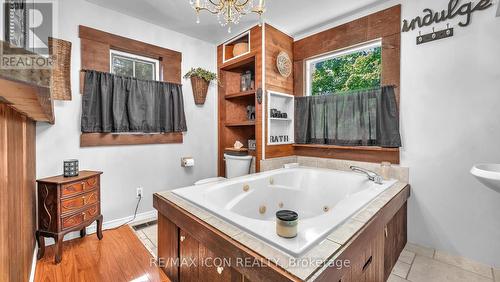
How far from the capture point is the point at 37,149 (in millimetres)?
1985

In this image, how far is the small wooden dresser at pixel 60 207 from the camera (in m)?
1.78

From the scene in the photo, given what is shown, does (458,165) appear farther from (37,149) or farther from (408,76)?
(37,149)

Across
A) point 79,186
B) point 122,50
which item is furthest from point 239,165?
point 122,50

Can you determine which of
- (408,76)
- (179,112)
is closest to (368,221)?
(408,76)

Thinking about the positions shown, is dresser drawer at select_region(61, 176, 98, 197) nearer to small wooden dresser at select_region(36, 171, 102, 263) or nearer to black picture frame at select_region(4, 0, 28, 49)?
small wooden dresser at select_region(36, 171, 102, 263)

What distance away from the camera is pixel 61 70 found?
2.03 metres

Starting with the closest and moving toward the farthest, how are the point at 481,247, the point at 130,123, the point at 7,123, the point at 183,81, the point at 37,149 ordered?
the point at 7,123
the point at 481,247
the point at 37,149
the point at 130,123
the point at 183,81

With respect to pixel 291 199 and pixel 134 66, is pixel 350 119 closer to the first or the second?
pixel 291 199

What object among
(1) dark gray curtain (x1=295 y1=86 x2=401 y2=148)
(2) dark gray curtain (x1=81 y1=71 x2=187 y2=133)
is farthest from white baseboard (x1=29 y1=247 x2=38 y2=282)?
(1) dark gray curtain (x1=295 y1=86 x2=401 y2=148)

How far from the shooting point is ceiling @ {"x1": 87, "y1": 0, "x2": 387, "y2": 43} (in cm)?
225

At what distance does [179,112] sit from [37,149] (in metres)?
1.40

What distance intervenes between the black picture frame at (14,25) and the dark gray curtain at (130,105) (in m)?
2.03

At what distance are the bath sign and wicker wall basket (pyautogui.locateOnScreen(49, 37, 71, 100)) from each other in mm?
3193

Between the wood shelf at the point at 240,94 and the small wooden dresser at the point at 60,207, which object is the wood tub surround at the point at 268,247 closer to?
the small wooden dresser at the point at 60,207
